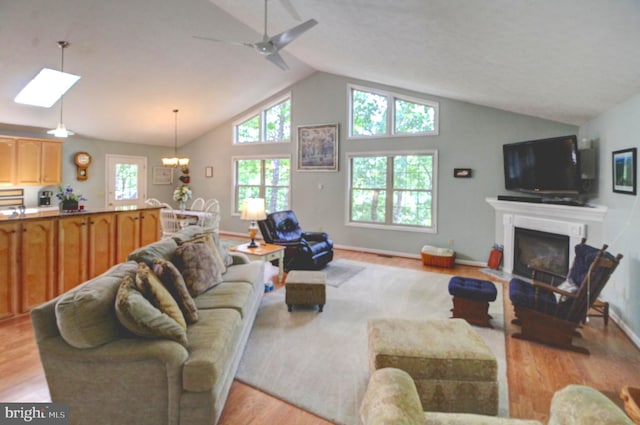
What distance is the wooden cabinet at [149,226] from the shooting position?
4884 millimetres

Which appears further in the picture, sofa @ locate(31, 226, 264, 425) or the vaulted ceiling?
the vaulted ceiling

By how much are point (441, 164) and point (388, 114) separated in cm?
143

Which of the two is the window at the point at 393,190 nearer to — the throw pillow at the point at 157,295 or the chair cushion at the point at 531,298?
the chair cushion at the point at 531,298

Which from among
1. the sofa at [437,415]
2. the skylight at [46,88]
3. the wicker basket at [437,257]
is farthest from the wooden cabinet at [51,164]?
the sofa at [437,415]

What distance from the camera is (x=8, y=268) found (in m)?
3.36

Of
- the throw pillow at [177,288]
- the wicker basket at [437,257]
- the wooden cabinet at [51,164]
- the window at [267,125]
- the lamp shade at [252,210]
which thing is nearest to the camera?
the throw pillow at [177,288]

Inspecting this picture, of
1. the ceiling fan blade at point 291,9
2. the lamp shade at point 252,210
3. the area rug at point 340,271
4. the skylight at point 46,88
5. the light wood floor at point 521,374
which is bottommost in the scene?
the light wood floor at point 521,374

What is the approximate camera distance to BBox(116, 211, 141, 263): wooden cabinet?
4.50 metres

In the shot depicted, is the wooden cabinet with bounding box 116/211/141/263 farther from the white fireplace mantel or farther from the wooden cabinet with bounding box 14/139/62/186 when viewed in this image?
the white fireplace mantel

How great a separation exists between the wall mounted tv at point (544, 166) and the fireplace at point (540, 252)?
0.65 meters

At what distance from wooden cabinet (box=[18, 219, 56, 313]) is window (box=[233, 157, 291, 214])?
15.9 ft

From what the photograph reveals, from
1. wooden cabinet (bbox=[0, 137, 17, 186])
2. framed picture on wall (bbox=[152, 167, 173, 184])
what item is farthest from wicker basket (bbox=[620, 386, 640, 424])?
framed picture on wall (bbox=[152, 167, 173, 184])

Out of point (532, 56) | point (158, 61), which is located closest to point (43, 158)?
point (158, 61)

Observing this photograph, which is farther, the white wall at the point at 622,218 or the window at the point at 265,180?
the window at the point at 265,180
